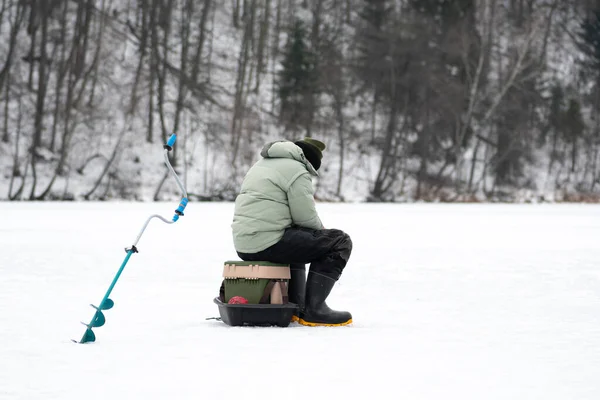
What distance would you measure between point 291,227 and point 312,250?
22 centimetres

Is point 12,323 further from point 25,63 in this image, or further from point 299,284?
point 25,63

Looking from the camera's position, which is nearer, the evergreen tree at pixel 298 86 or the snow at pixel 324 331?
the snow at pixel 324 331

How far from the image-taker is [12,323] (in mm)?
6242

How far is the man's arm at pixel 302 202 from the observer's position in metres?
6.19

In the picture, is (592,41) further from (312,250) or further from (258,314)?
(258,314)

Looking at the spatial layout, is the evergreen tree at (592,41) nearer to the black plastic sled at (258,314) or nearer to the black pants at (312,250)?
the black pants at (312,250)

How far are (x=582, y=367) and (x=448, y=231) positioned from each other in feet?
38.9

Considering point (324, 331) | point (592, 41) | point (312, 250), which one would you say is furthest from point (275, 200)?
point (592, 41)

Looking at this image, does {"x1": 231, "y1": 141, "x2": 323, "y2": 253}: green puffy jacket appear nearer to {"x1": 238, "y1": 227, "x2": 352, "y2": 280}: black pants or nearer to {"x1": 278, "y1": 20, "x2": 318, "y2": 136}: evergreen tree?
{"x1": 238, "y1": 227, "x2": 352, "y2": 280}: black pants

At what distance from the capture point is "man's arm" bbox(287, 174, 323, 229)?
619 centimetres

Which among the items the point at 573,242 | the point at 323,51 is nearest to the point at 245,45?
the point at 323,51

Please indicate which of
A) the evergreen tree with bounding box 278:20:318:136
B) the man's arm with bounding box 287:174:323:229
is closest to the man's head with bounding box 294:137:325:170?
the man's arm with bounding box 287:174:323:229

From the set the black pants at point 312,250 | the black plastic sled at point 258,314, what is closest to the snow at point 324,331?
the black plastic sled at point 258,314

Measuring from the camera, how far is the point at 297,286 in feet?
21.4
